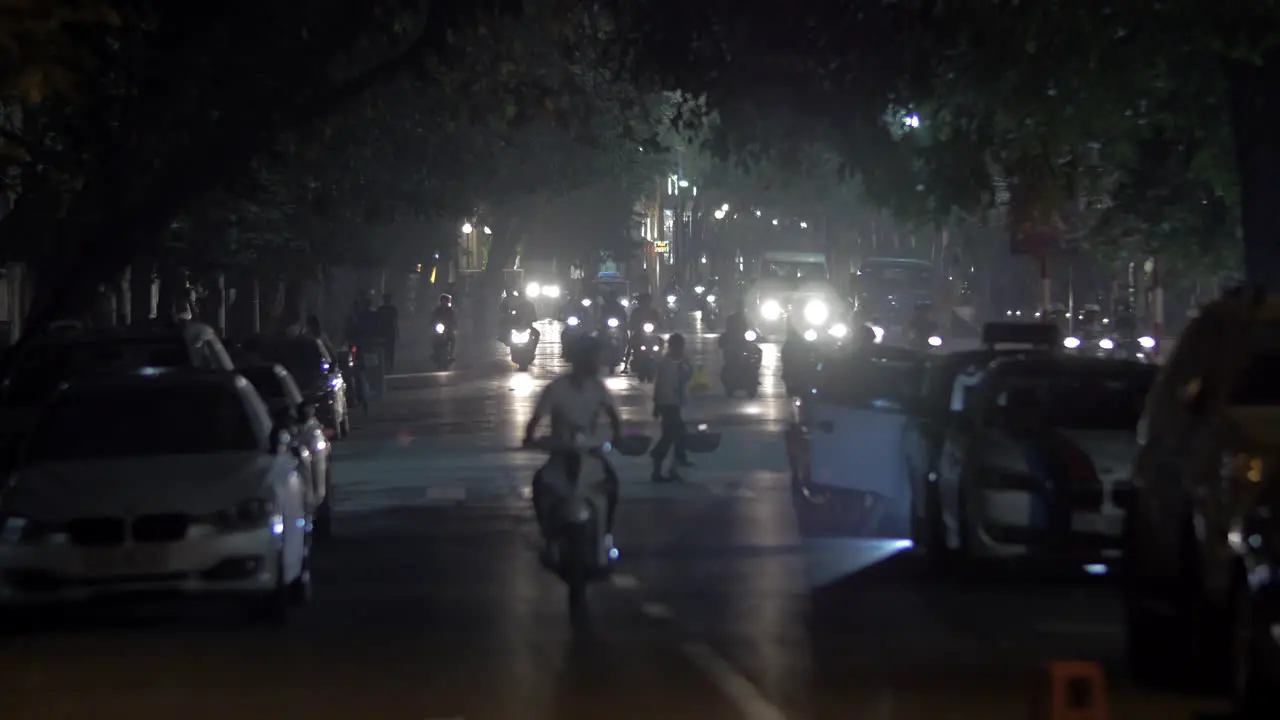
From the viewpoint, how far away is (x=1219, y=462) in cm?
1046

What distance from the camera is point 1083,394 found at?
16812 millimetres

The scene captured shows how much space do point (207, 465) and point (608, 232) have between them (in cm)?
7600

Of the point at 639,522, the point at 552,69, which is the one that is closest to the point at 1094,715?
the point at 639,522

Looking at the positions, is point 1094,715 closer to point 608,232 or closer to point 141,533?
point 141,533

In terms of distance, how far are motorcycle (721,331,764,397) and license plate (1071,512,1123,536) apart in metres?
26.3

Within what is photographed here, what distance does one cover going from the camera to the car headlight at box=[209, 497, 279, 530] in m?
13.6

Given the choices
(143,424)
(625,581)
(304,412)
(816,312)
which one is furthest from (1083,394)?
(816,312)

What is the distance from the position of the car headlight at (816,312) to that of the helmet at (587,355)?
4451 centimetres

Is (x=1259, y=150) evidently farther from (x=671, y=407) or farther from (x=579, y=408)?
(x=579, y=408)

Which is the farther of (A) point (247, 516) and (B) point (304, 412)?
(B) point (304, 412)

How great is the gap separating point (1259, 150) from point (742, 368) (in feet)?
70.7

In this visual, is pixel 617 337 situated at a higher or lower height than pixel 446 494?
higher

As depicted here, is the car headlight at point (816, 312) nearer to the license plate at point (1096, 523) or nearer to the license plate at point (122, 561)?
the license plate at point (1096, 523)

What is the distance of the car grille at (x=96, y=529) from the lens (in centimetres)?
1351
